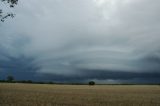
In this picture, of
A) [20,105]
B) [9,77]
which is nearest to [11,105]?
[20,105]

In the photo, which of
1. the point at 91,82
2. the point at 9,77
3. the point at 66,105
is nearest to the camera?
the point at 66,105

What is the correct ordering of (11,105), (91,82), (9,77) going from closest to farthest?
(11,105) < (91,82) < (9,77)

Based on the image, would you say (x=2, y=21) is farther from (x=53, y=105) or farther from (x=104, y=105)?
(x=104, y=105)

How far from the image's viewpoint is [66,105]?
2873cm

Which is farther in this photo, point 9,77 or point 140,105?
point 9,77

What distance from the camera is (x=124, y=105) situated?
29.7 metres

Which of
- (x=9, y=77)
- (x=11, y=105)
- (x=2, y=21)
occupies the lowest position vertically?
(x=11, y=105)

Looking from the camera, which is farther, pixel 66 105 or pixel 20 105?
pixel 66 105

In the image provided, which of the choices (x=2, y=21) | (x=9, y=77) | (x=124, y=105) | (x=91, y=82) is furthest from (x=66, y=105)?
(x=9, y=77)

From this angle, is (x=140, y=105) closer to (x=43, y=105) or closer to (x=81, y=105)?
(x=81, y=105)

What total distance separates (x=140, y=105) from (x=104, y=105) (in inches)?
145

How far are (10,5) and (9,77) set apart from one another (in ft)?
554

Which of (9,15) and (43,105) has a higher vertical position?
(9,15)

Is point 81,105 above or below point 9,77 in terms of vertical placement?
below
